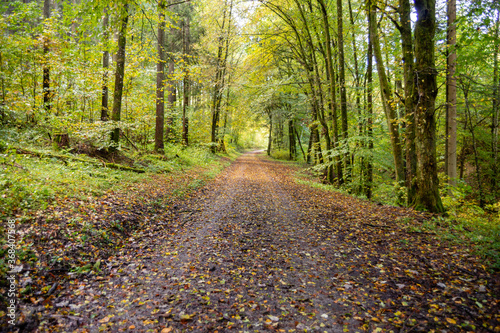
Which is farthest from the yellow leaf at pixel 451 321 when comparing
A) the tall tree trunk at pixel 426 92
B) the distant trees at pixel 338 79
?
the tall tree trunk at pixel 426 92

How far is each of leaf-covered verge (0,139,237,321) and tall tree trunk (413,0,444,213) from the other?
288 inches

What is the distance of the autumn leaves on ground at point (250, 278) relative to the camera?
2.80 m

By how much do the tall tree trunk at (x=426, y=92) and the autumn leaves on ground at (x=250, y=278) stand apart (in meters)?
1.37

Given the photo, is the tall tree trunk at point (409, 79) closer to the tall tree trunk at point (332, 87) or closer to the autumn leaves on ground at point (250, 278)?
the autumn leaves on ground at point (250, 278)

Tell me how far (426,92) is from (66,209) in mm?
8736

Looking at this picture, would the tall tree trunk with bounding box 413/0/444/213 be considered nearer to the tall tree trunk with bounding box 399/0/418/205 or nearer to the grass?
the tall tree trunk with bounding box 399/0/418/205

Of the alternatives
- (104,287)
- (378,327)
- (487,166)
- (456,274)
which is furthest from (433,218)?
(487,166)

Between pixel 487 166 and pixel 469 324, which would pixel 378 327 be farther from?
pixel 487 166

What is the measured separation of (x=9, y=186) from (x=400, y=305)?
6.82 meters

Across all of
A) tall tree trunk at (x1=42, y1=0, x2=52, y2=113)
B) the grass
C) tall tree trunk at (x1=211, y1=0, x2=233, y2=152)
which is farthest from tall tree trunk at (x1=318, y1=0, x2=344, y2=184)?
tall tree trunk at (x1=42, y1=0, x2=52, y2=113)

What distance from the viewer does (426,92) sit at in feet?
20.1

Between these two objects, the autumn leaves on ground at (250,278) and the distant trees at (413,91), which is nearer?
the autumn leaves on ground at (250,278)

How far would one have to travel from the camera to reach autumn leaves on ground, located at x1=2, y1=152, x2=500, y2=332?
9.20ft

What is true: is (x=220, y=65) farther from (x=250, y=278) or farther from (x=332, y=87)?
(x=250, y=278)
